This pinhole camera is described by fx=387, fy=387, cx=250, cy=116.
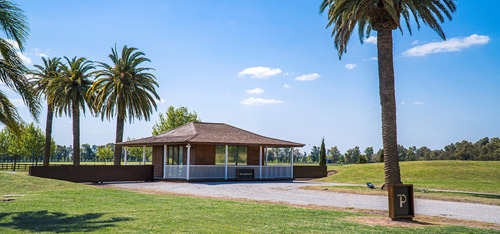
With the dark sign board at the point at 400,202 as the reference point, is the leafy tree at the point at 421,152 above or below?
above

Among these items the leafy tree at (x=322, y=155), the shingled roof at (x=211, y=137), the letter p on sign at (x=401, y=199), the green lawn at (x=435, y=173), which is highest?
the shingled roof at (x=211, y=137)

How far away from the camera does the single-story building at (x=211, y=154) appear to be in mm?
29000

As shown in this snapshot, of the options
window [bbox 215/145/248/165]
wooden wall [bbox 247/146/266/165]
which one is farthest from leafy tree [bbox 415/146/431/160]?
window [bbox 215/145/248/165]

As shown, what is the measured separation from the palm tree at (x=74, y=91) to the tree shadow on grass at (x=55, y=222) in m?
29.2

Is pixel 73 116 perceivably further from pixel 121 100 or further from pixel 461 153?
pixel 461 153

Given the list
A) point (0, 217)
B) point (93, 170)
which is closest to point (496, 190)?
point (0, 217)

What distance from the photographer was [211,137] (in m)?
30.2

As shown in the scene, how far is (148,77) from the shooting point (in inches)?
1494

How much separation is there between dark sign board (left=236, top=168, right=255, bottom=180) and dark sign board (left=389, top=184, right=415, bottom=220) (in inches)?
798

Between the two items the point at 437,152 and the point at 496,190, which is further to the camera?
the point at 437,152

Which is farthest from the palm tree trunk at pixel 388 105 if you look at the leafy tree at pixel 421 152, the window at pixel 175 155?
the leafy tree at pixel 421 152

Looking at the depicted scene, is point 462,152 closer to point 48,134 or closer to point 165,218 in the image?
point 48,134

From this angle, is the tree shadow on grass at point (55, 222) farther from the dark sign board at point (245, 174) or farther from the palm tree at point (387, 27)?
the dark sign board at point (245, 174)

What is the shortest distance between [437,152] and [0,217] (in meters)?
133
